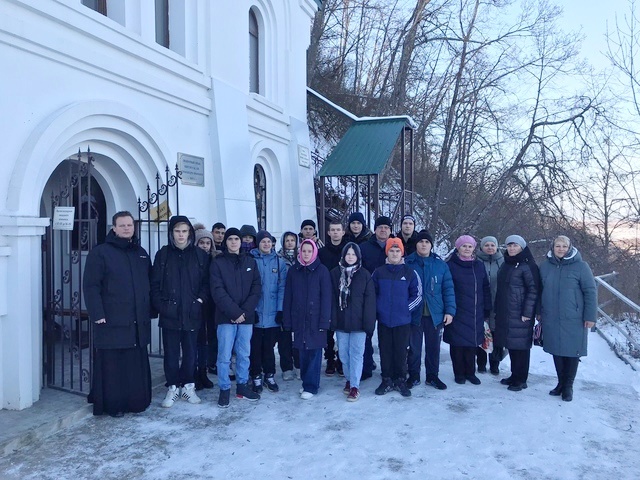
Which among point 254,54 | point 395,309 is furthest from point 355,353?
point 254,54

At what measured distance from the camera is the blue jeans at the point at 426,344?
5.56 meters

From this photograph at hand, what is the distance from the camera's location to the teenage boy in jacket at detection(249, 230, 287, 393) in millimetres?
5344

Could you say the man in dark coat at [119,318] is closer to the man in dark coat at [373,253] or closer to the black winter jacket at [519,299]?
the man in dark coat at [373,253]

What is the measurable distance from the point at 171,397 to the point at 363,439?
1.92m

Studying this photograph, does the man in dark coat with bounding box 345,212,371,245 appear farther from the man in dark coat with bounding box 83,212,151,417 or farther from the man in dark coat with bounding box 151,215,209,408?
the man in dark coat with bounding box 83,212,151,417

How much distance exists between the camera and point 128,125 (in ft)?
19.6

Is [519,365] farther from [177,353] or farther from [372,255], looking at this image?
[177,353]

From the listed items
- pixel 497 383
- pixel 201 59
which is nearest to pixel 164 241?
pixel 201 59

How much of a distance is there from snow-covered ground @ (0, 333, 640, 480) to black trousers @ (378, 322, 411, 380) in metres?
0.27

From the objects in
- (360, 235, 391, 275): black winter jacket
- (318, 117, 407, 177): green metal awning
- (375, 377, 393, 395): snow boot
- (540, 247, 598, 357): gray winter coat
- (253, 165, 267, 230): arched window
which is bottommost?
(375, 377, 393, 395): snow boot

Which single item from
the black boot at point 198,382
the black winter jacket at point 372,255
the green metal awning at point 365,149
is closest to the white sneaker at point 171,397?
the black boot at point 198,382

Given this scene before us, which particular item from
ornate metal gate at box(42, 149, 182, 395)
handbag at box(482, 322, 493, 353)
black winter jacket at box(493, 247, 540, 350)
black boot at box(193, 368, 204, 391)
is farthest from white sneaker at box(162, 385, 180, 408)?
black winter jacket at box(493, 247, 540, 350)

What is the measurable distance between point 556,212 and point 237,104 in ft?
31.7

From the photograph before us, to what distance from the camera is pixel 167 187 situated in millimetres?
6160
